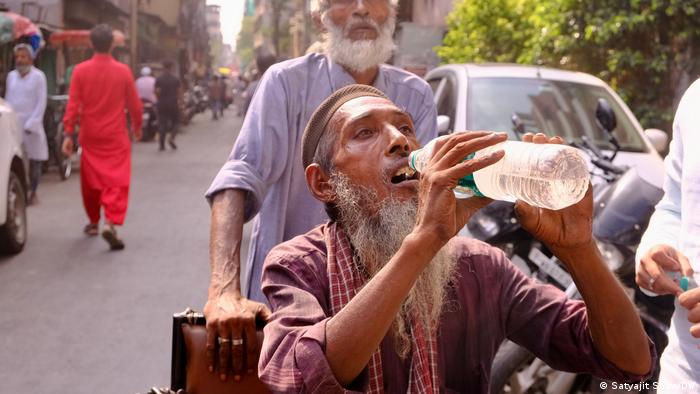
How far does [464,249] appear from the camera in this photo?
91.2 inches

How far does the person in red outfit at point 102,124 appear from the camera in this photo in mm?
9125

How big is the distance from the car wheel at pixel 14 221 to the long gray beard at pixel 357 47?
19.1ft

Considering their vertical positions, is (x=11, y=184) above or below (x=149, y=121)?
above

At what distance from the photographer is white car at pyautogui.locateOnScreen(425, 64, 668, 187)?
6.64 meters

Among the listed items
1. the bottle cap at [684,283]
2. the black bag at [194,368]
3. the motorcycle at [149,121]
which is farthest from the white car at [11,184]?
the motorcycle at [149,121]

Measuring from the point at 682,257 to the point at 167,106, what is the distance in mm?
19736

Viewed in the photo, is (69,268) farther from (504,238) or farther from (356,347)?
(356,347)

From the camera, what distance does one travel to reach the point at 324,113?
2402 millimetres

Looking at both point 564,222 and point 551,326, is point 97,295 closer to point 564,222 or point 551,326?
point 551,326

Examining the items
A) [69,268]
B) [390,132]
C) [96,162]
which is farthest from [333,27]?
[96,162]

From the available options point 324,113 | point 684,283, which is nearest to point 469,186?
point 324,113

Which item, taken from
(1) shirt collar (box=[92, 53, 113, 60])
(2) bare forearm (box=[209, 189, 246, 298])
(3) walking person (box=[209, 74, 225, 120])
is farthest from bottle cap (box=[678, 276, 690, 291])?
(3) walking person (box=[209, 74, 225, 120])

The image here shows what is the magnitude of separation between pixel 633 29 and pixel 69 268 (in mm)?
5663

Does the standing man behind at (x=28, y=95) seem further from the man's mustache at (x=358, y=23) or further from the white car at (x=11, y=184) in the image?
the man's mustache at (x=358, y=23)
